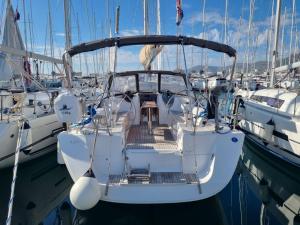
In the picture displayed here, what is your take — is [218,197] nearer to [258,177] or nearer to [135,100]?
[258,177]

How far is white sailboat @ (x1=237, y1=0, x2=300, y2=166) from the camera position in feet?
20.4

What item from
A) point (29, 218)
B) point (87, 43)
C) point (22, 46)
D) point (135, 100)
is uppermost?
point (22, 46)

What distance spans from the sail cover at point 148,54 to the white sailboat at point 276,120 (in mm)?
3431

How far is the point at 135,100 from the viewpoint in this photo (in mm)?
7156

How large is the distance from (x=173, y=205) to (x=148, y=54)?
4375 millimetres

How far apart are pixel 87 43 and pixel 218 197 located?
3.66 metres

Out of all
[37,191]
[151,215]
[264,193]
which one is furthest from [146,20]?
[151,215]

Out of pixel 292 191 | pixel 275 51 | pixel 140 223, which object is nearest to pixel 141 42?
pixel 140 223

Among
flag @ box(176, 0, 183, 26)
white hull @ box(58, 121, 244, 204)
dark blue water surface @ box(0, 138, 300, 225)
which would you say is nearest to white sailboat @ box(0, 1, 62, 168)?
dark blue water surface @ box(0, 138, 300, 225)

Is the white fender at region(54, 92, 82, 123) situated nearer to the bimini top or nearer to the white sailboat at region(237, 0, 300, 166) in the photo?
the bimini top

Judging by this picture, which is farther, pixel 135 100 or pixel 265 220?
pixel 135 100

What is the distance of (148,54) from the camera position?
24.7 feet

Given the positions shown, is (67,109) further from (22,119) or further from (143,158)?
(22,119)

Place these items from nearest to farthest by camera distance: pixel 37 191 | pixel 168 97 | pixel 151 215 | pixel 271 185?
pixel 151 215, pixel 37 191, pixel 271 185, pixel 168 97
